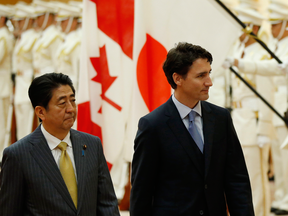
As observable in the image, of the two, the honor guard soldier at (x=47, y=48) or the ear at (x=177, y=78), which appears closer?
the ear at (x=177, y=78)

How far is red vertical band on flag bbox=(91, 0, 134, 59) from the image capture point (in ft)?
12.2

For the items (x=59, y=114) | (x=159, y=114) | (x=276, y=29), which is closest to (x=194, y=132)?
(x=159, y=114)

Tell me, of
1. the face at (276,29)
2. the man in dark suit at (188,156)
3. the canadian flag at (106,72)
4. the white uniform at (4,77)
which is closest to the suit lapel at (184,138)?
the man in dark suit at (188,156)

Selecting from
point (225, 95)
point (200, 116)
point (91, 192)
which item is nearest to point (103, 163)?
point (91, 192)

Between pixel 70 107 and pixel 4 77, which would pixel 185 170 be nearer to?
pixel 70 107

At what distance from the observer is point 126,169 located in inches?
229

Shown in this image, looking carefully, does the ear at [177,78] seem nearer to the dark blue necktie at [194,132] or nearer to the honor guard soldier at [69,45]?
the dark blue necktie at [194,132]

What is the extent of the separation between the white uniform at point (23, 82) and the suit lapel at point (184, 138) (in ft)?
18.5

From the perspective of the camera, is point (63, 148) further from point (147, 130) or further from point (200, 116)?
point (200, 116)

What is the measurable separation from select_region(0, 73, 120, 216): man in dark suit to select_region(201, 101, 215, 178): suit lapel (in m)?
0.48

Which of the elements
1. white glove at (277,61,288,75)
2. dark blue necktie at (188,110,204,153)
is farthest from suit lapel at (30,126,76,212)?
white glove at (277,61,288,75)

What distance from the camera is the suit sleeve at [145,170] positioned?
2051 millimetres

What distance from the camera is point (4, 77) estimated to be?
25.2 ft

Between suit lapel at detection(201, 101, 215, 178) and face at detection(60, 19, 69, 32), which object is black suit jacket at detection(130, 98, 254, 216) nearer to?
suit lapel at detection(201, 101, 215, 178)
